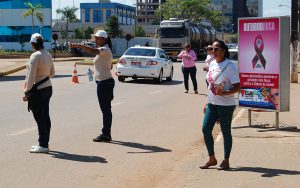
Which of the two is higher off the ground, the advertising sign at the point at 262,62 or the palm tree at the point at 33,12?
the palm tree at the point at 33,12

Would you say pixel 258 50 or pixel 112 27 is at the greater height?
pixel 112 27

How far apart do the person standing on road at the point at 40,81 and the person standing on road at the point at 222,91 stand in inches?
103

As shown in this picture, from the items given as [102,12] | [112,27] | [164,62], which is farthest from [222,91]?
[102,12]

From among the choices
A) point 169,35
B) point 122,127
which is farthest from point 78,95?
point 169,35

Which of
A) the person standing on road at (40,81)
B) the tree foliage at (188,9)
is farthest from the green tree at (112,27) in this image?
the person standing on road at (40,81)

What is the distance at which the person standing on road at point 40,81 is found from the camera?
8930 mm

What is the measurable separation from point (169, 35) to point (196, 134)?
44176 mm

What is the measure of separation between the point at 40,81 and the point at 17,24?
80.4 metres

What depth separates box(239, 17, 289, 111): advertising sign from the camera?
11.0 metres

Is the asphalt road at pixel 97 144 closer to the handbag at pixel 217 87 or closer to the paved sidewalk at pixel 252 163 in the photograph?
the paved sidewalk at pixel 252 163

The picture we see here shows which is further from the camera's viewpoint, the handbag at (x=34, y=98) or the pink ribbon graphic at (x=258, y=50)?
the pink ribbon graphic at (x=258, y=50)

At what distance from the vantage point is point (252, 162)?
27.0 feet

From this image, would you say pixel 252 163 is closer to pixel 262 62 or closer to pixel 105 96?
pixel 105 96

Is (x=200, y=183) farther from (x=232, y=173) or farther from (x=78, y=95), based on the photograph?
(x=78, y=95)
